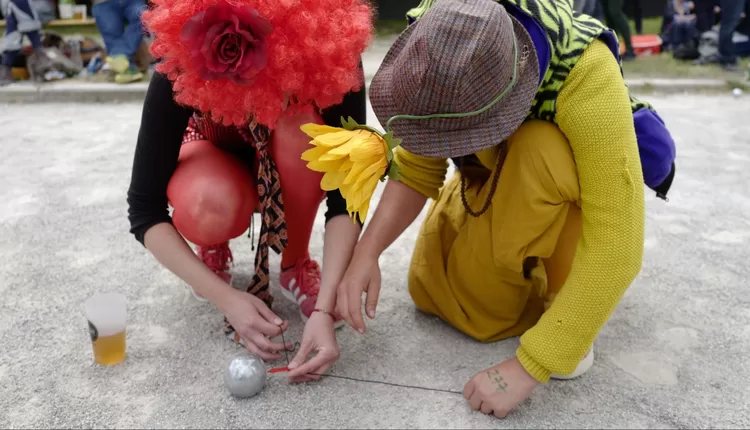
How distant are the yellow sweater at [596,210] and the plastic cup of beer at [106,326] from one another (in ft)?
3.01

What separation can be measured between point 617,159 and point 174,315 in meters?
1.18

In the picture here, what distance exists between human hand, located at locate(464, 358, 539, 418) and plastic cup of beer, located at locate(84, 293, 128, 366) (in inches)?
32.4

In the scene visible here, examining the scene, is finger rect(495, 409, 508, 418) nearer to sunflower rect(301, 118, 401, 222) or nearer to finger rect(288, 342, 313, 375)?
finger rect(288, 342, 313, 375)

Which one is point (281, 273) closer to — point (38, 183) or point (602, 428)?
point (602, 428)

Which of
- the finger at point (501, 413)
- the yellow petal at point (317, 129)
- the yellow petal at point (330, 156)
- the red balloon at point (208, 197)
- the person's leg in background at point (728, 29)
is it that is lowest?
the person's leg in background at point (728, 29)

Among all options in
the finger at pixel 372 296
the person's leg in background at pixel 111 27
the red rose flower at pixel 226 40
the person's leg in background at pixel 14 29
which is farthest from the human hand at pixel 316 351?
the person's leg in background at pixel 14 29

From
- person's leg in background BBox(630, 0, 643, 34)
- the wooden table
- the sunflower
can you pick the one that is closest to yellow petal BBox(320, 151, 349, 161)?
the sunflower

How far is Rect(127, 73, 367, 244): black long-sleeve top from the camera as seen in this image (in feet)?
4.65

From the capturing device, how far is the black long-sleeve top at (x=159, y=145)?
1.42 metres

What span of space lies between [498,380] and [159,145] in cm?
90

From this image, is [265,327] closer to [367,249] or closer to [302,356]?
[302,356]

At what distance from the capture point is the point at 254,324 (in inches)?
56.9

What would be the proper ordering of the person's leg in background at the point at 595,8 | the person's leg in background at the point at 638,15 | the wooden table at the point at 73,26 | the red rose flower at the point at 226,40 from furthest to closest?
the person's leg in background at the point at 638,15, the wooden table at the point at 73,26, the person's leg in background at the point at 595,8, the red rose flower at the point at 226,40

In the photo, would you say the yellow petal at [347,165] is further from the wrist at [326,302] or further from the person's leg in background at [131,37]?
the person's leg in background at [131,37]
